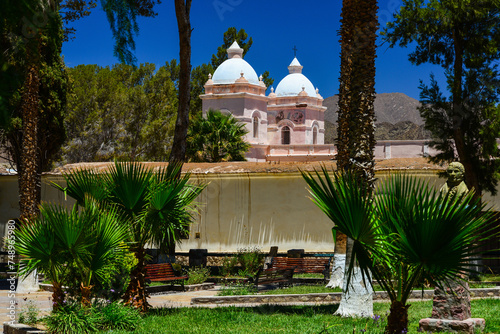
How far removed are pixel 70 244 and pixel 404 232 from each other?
15.3 ft

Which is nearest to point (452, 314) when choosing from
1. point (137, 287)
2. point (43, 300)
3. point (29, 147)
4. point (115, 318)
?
point (115, 318)

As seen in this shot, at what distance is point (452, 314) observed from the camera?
9188mm

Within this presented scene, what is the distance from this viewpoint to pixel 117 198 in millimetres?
11156

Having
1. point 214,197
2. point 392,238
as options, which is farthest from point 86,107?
point 392,238

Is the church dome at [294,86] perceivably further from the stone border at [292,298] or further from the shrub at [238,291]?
the stone border at [292,298]

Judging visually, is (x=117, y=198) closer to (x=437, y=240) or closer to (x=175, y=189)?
(x=175, y=189)

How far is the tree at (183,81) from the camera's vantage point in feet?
59.0

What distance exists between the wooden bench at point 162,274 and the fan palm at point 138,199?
449cm

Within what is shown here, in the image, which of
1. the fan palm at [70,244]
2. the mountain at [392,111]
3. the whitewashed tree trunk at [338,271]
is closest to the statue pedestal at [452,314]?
the fan palm at [70,244]

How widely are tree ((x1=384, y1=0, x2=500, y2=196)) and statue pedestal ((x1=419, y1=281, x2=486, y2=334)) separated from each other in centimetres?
1082

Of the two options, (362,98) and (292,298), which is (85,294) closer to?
(292,298)

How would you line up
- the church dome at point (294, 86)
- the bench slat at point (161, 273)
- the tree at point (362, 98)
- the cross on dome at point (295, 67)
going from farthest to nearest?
the cross on dome at point (295, 67) → the church dome at point (294, 86) → the bench slat at point (161, 273) → the tree at point (362, 98)

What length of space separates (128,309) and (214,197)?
13.0 metres

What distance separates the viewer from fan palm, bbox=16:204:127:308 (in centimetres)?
950
